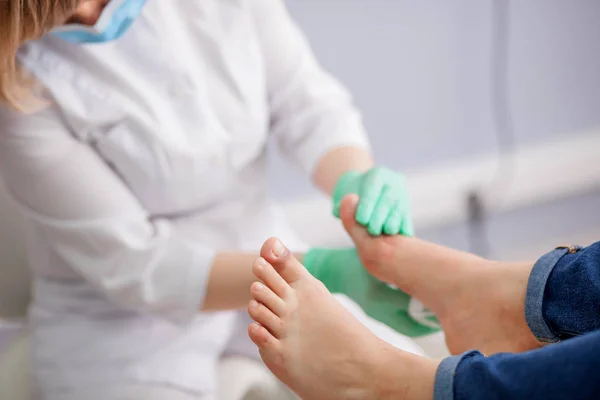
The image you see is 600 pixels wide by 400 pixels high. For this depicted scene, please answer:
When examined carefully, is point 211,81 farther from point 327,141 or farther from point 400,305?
point 400,305

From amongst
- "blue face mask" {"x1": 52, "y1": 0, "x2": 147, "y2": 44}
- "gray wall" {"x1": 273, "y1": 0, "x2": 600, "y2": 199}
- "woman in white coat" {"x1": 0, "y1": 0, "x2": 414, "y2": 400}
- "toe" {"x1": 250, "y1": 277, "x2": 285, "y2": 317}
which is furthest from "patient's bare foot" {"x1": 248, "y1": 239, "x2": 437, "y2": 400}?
"gray wall" {"x1": 273, "y1": 0, "x2": 600, "y2": 199}

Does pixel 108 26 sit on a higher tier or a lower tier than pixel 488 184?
higher

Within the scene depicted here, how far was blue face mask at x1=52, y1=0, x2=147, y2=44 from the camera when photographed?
2.37 ft

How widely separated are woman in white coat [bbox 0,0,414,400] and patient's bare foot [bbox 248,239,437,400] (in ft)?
0.40

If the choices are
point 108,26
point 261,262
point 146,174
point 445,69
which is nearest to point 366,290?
point 261,262

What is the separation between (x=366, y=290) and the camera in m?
0.81

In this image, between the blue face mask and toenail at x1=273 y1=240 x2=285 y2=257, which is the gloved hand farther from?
the blue face mask

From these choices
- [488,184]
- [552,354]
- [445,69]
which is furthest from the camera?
[488,184]

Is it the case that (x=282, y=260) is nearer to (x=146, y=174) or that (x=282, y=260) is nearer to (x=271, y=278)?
(x=271, y=278)

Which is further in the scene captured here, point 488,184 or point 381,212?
point 488,184

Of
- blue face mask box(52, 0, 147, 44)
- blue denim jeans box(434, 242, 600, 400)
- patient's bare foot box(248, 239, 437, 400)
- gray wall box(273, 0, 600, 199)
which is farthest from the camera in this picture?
gray wall box(273, 0, 600, 199)

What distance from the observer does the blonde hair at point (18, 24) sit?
648mm

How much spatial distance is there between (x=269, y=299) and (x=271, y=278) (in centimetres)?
2

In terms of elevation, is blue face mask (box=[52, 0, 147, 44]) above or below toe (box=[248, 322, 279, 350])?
above
